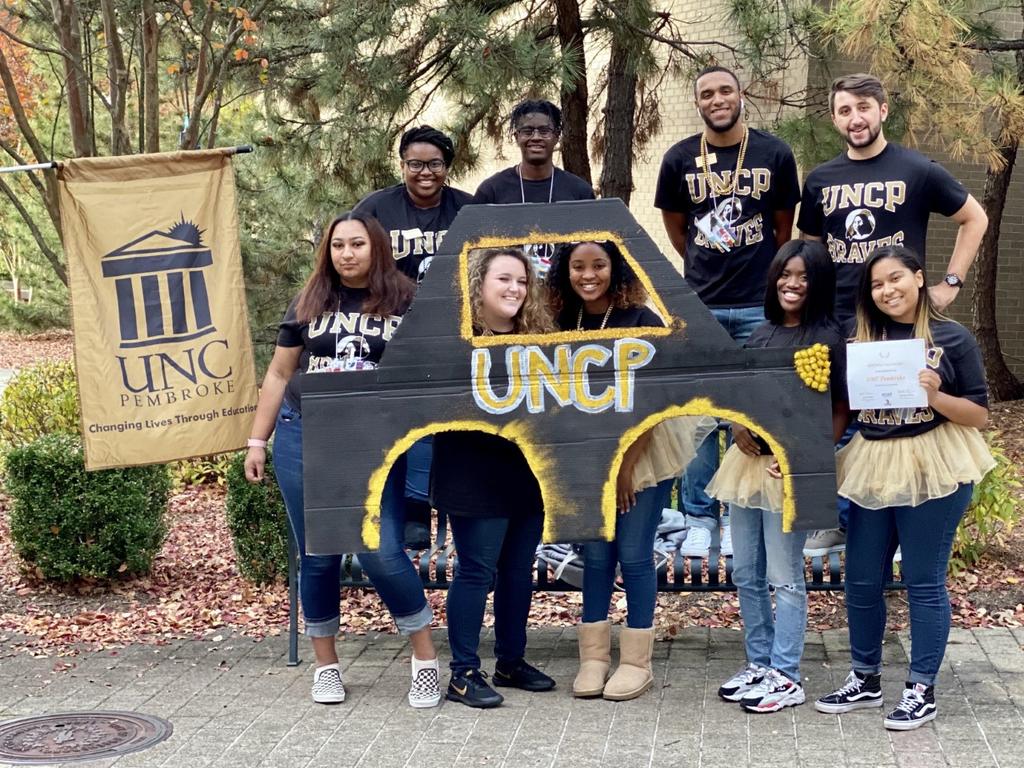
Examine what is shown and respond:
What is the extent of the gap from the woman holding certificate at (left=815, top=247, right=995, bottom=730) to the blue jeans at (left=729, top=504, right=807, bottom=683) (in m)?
0.20

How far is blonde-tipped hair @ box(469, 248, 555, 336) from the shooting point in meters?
4.59

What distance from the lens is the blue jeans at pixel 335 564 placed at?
4703 millimetres

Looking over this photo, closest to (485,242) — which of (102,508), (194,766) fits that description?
(194,766)

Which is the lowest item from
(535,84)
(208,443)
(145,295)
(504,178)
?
(208,443)

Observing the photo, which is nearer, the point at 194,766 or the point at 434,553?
the point at 194,766

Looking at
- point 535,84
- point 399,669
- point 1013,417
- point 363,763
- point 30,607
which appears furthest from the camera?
point 1013,417

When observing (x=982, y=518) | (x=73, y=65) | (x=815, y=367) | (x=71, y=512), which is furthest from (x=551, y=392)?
(x=73, y=65)

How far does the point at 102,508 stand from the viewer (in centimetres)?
675

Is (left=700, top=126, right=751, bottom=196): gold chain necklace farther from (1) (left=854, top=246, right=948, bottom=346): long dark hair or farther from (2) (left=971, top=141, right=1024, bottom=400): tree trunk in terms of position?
(2) (left=971, top=141, right=1024, bottom=400): tree trunk

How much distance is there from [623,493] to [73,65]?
192 inches

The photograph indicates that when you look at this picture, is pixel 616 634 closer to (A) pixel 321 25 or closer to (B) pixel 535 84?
(B) pixel 535 84

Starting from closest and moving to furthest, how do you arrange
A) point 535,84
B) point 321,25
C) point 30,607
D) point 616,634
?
point 616,634, point 30,607, point 535,84, point 321,25

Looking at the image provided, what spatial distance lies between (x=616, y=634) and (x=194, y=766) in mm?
2099

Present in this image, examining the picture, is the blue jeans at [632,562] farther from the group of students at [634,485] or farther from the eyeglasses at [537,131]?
the eyeglasses at [537,131]
